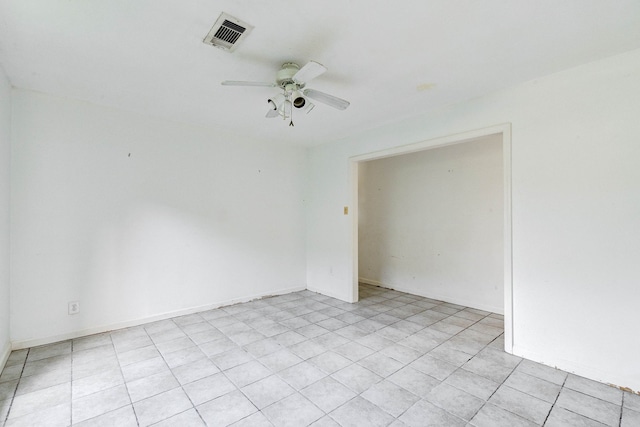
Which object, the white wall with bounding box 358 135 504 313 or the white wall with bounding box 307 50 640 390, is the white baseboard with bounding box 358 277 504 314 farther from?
the white wall with bounding box 307 50 640 390

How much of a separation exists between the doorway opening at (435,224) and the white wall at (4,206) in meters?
3.65

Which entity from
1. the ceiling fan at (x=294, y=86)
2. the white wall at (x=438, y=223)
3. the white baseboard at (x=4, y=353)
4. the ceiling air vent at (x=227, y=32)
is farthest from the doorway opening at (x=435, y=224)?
the white baseboard at (x=4, y=353)

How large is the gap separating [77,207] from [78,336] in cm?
134

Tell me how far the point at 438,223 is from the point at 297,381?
3.22m

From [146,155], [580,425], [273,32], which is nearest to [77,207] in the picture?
[146,155]

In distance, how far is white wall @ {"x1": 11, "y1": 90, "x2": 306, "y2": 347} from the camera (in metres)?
2.77

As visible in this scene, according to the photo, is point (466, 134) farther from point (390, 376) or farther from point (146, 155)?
point (146, 155)

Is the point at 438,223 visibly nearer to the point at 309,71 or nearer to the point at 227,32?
the point at 309,71

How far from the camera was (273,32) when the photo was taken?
6.10 ft

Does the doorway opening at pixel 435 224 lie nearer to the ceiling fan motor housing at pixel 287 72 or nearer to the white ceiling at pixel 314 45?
the white ceiling at pixel 314 45

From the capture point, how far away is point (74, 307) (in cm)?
296

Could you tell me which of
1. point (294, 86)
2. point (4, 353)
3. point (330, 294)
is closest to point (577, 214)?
point (294, 86)

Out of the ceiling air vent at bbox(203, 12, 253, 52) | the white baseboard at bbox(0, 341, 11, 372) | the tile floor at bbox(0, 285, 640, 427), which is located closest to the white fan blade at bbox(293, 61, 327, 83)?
the ceiling air vent at bbox(203, 12, 253, 52)

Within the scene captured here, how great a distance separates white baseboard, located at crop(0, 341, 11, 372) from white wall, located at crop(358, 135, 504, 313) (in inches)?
186
